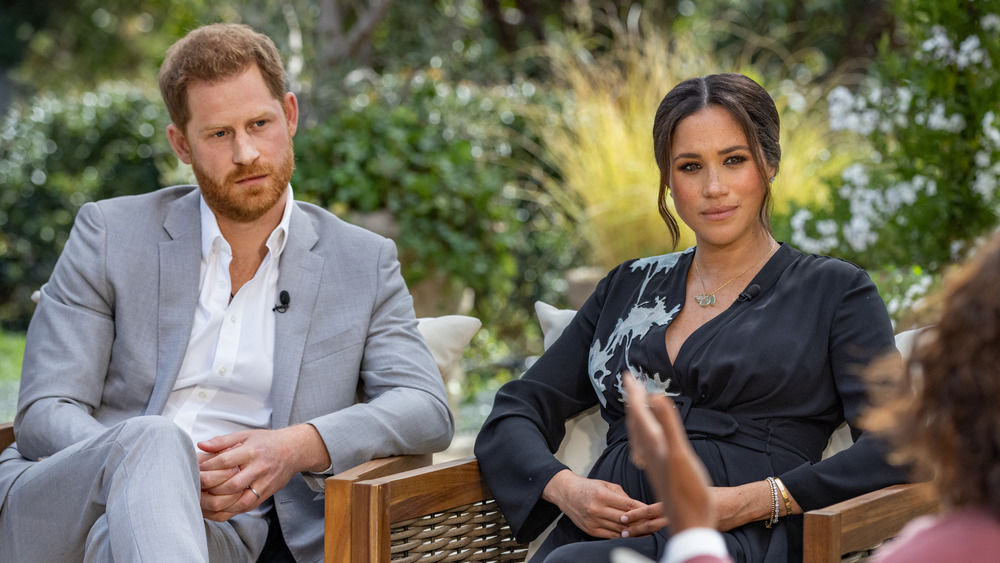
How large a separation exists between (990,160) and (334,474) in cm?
278

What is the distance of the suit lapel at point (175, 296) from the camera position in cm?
231

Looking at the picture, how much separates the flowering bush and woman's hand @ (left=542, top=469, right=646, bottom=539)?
6.26 feet

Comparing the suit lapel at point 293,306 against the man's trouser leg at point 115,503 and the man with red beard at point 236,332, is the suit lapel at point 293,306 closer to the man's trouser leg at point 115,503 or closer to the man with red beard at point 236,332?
the man with red beard at point 236,332

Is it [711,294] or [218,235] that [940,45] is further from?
[218,235]

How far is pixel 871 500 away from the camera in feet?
5.72

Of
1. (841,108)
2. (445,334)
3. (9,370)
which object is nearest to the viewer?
(445,334)

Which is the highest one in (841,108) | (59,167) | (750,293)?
(59,167)

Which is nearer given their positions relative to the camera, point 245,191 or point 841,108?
point 245,191

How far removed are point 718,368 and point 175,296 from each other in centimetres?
125

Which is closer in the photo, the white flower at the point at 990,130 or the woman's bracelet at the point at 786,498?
the woman's bracelet at the point at 786,498

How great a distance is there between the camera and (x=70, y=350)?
227cm

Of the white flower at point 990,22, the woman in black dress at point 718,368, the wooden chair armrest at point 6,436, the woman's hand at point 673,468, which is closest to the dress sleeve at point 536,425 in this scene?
the woman in black dress at point 718,368

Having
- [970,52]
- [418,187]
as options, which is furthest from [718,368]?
[418,187]

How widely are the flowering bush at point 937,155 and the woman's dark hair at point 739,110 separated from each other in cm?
156
